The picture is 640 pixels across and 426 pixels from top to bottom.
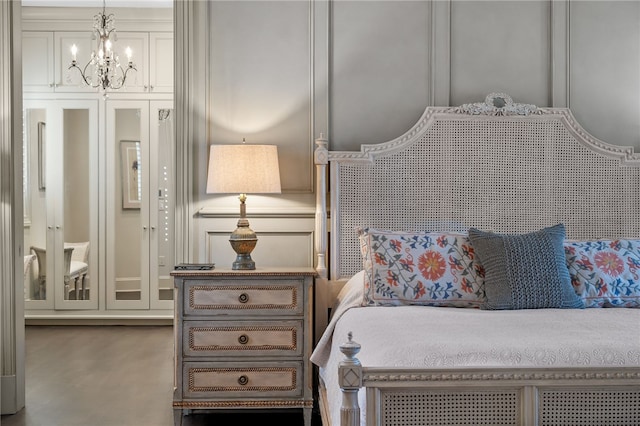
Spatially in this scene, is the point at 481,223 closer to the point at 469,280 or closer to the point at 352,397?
the point at 469,280

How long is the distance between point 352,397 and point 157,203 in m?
4.93

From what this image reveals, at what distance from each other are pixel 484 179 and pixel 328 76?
1.02m

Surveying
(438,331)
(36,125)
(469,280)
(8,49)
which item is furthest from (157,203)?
(438,331)

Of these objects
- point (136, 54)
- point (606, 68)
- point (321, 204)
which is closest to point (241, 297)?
point (321, 204)

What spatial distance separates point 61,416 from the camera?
382 centimetres

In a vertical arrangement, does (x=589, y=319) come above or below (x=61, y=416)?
above

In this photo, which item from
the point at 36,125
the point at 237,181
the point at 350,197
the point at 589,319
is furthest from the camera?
the point at 36,125

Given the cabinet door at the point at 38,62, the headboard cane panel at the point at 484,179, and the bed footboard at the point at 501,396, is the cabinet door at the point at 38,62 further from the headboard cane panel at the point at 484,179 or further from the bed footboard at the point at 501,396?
the bed footboard at the point at 501,396

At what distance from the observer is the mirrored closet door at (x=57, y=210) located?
21.8ft

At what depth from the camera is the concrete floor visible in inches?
151

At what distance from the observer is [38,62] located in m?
6.66

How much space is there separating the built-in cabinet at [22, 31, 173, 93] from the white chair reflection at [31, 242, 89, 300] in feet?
4.58

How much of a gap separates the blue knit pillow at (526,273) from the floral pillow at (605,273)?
80 mm

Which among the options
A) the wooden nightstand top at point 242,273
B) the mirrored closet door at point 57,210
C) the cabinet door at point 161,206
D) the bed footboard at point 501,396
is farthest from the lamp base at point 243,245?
the mirrored closet door at point 57,210
